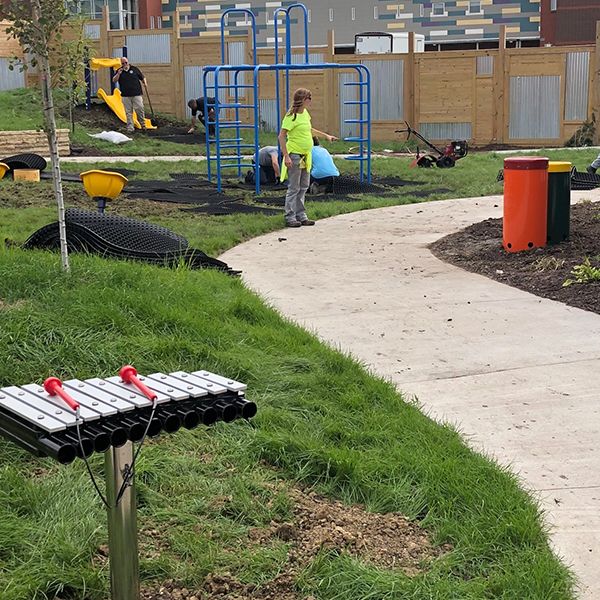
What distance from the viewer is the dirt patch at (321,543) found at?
3.15 m

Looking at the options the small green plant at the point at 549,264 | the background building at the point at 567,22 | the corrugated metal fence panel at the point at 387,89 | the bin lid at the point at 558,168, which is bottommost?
the small green plant at the point at 549,264

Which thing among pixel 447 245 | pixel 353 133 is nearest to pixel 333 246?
pixel 447 245

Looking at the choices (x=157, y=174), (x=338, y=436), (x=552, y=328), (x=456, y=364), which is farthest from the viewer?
(x=157, y=174)

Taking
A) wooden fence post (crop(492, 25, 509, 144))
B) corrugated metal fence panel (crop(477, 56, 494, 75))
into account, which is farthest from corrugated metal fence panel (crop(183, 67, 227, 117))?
wooden fence post (crop(492, 25, 509, 144))

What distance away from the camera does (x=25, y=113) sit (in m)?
26.3

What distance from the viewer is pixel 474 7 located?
44.5 meters

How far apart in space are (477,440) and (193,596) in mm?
1954

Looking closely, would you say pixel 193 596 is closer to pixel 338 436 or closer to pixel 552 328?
pixel 338 436

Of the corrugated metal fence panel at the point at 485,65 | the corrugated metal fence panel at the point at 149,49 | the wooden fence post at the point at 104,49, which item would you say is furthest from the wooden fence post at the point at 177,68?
the corrugated metal fence panel at the point at 485,65

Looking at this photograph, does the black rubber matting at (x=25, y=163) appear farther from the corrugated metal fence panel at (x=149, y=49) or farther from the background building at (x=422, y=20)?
the background building at (x=422, y=20)

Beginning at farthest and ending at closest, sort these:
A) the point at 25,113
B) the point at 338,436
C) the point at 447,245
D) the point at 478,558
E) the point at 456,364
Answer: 1. the point at 25,113
2. the point at 447,245
3. the point at 456,364
4. the point at 338,436
5. the point at 478,558

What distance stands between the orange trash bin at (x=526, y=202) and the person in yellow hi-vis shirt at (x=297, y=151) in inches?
127

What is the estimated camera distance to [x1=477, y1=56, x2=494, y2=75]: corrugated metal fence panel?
2634 cm

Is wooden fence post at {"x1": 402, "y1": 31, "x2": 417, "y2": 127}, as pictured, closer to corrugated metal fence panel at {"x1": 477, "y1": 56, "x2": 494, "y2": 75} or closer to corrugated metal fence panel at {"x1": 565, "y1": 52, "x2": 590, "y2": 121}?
corrugated metal fence panel at {"x1": 477, "y1": 56, "x2": 494, "y2": 75}
